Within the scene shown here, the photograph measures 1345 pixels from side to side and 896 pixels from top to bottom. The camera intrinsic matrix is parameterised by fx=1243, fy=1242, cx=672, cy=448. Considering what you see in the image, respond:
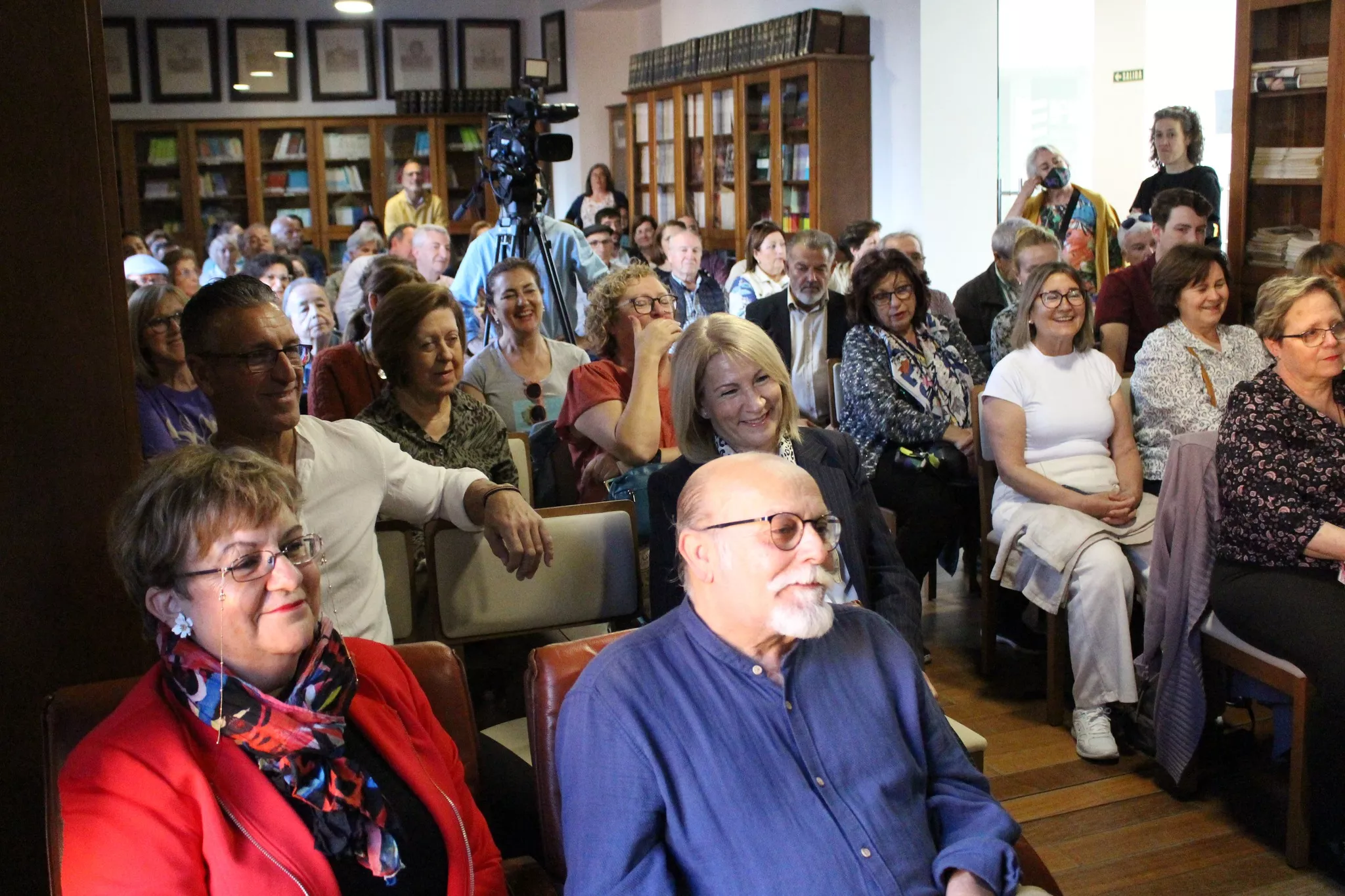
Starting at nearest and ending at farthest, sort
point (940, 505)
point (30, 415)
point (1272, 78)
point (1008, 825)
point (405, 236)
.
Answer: point (1008, 825) < point (30, 415) < point (940, 505) < point (1272, 78) < point (405, 236)

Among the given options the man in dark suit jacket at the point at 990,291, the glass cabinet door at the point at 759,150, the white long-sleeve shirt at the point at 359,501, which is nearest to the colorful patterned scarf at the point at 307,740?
the white long-sleeve shirt at the point at 359,501

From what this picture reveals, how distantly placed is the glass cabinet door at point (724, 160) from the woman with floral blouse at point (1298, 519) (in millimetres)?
6266

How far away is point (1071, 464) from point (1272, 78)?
7.29 ft

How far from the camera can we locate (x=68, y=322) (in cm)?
198

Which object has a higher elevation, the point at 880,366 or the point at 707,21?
the point at 707,21

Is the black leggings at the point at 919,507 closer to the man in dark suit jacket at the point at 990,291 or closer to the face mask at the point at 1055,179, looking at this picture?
the man in dark suit jacket at the point at 990,291

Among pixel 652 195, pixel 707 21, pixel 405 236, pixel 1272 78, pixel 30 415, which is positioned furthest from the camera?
pixel 652 195

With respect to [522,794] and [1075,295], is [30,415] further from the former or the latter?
[1075,295]

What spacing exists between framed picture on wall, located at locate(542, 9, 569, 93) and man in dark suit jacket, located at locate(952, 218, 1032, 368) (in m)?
7.43

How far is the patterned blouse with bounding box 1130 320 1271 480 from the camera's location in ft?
11.9

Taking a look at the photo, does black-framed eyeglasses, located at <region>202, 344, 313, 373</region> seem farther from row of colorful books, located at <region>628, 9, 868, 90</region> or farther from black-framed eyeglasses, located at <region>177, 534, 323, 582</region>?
row of colorful books, located at <region>628, 9, 868, 90</region>

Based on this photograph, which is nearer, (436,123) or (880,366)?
(880,366)

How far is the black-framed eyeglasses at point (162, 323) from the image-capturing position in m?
3.29

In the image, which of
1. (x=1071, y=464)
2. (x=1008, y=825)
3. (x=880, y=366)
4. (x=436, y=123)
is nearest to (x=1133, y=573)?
(x=1071, y=464)
